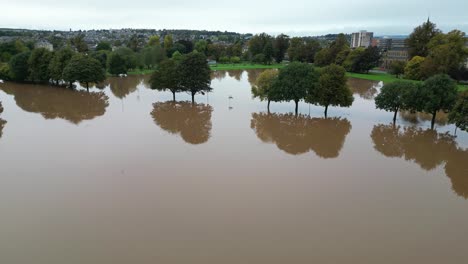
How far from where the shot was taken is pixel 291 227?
1221cm

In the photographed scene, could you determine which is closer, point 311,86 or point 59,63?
point 311,86

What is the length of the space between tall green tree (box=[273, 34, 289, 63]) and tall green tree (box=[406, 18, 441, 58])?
28514 millimetres

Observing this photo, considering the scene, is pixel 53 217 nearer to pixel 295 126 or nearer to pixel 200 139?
pixel 200 139

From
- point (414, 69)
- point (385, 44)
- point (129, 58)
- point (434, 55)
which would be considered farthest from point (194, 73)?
point (385, 44)

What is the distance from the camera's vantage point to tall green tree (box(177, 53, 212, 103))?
1282 inches

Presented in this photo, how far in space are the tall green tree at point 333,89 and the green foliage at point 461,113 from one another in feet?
24.9

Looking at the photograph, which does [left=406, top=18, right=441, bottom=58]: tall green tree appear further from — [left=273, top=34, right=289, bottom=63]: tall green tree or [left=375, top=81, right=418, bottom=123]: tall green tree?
[left=375, top=81, right=418, bottom=123]: tall green tree

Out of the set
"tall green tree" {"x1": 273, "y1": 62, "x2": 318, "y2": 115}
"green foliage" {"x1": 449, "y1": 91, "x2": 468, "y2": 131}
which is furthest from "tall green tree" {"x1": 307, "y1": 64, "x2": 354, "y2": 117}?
"green foliage" {"x1": 449, "y1": 91, "x2": 468, "y2": 131}

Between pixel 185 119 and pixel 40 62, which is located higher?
pixel 40 62

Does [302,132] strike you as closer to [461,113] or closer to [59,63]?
[461,113]

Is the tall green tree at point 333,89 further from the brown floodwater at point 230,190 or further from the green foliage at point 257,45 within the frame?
the green foliage at point 257,45

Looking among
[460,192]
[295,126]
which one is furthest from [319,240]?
[295,126]

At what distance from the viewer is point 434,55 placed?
46.7 meters

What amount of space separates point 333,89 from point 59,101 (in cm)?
2570
